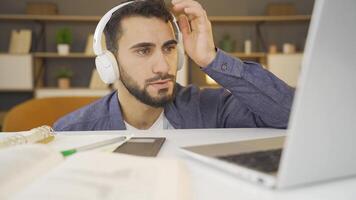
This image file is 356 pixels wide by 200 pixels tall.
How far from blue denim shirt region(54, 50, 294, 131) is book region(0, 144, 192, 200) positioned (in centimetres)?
54

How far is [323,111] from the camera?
33 cm

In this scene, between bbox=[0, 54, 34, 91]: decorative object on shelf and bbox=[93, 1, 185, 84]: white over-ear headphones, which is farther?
bbox=[0, 54, 34, 91]: decorative object on shelf

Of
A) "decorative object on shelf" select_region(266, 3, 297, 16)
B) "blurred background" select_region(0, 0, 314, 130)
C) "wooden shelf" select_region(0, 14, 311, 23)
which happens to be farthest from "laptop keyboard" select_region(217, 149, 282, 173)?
"decorative object on shelf" select_region(266, 3, 297, 16)

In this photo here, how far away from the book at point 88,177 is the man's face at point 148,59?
0.61 metres

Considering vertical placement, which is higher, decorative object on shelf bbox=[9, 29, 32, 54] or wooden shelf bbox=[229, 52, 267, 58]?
wooden shelf bbox=[229, 52, 267, 58]

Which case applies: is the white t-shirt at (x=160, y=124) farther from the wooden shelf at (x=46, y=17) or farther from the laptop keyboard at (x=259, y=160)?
the wooden shelf at (x=46, y=17)

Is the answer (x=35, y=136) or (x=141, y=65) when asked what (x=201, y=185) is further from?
(x=141, y=65)

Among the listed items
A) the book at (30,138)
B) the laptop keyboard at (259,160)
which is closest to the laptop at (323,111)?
the laptop keyboard at (259,160)

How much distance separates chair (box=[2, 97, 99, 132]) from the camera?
1306 mm

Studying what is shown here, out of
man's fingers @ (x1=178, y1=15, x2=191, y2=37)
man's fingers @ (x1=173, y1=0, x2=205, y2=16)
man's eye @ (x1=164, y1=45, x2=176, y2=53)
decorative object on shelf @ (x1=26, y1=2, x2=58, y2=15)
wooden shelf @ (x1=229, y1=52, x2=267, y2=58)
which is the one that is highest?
man's fingers @ (x1=173, y1=0, x2=205, y2=16)

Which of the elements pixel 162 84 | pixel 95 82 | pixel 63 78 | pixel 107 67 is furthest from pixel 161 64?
pixel 63 78

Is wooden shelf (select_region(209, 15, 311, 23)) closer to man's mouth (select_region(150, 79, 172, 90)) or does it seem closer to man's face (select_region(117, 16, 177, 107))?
man's face (select_region(117, 16, 177, 107))

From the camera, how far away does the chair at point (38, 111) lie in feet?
4.28

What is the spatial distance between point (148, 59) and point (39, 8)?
9.66 ft
